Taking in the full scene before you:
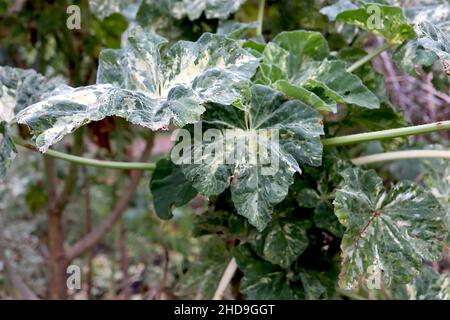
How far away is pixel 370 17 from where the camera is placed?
31.8 inches

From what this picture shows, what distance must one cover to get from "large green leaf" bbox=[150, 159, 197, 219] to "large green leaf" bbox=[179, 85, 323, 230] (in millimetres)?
123

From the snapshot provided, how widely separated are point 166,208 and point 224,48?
0.89ft

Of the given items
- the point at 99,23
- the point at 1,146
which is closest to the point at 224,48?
the point at 1,146

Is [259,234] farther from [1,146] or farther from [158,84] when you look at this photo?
[1,146]

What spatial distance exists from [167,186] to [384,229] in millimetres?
326

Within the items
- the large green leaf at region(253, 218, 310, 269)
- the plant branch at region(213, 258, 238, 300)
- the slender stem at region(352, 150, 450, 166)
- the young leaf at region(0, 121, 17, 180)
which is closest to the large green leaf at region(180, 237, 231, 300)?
the plant branch at region(213, 258, 238, 300)

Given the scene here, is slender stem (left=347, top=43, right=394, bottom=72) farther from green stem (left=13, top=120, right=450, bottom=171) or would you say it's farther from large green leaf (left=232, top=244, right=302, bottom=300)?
large green leaf (left=232, top=244, right=302, bottom=300)

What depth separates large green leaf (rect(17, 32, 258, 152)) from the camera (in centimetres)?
61

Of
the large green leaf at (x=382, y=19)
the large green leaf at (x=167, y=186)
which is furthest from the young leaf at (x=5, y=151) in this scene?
the large green leaf at (x=382, y=19)

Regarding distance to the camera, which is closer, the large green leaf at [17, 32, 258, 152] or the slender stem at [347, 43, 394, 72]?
the large green leaf at [17, 32, 258, 152]

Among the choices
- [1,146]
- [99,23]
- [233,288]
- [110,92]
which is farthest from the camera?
[99,23]

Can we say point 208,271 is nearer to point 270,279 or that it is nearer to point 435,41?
point 270,279

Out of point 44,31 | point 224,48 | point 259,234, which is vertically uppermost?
point 44,31

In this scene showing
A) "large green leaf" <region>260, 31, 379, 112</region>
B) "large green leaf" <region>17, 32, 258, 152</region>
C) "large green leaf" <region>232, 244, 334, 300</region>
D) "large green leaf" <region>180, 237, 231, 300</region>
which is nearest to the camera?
"large green leaf" <region>17, 32, 258, 152</region>
